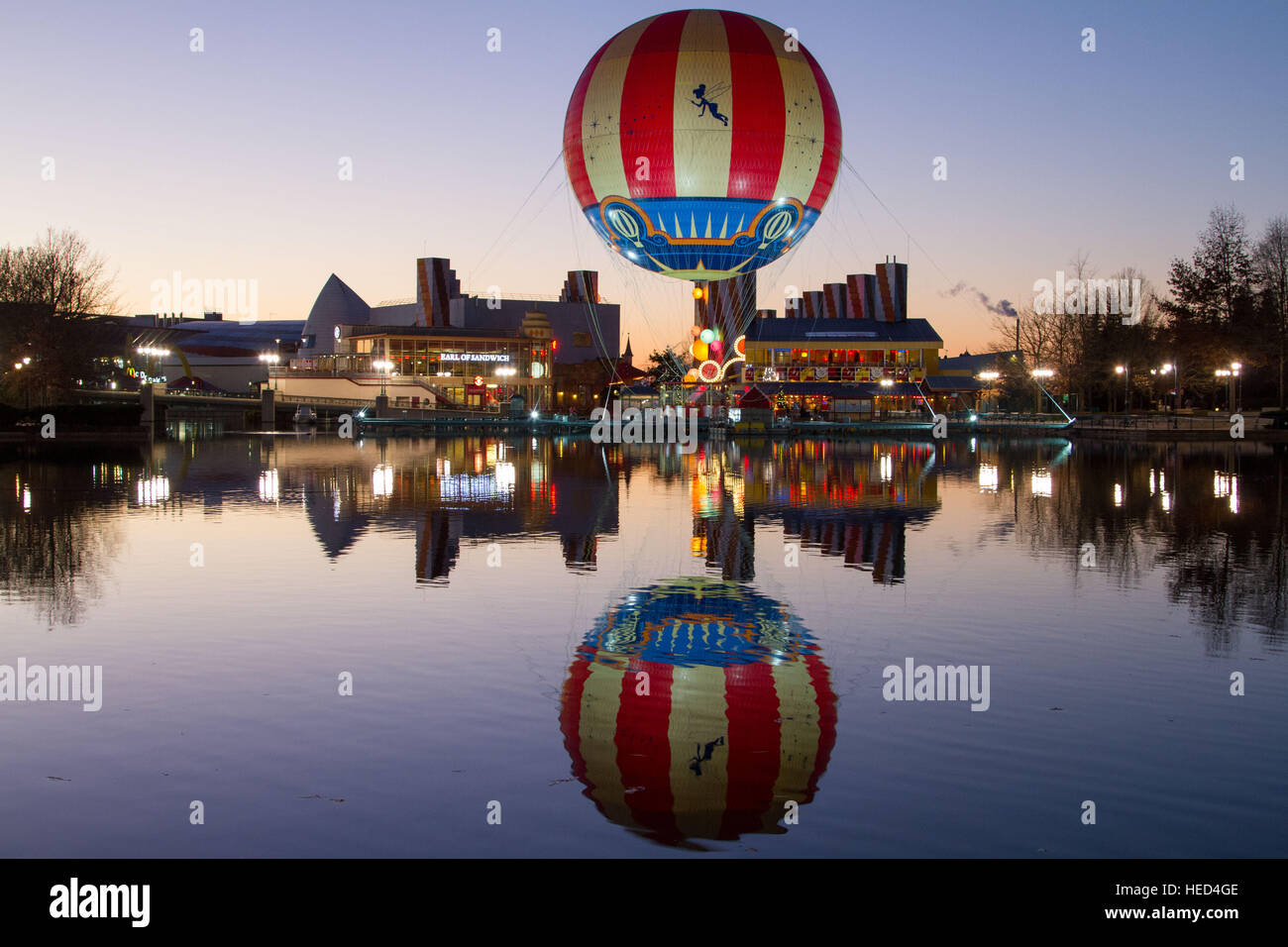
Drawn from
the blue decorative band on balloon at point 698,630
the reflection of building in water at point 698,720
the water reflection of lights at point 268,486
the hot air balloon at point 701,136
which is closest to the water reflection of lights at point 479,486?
the water reflection of lights at point 268,486

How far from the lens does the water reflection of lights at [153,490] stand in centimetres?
3066

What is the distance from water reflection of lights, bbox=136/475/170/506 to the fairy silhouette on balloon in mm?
19604

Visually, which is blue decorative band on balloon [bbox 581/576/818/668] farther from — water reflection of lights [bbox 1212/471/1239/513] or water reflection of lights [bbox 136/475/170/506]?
water reflection of lights [bbox 136/475/170/506]

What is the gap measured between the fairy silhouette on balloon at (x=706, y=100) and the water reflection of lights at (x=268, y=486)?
17.4 meters

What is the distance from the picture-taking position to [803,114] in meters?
40.5

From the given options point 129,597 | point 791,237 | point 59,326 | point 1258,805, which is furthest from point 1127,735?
point 59,326

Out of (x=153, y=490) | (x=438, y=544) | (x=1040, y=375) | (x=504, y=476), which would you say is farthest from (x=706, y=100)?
(x=1040, y=375)

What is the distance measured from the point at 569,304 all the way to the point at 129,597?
399ft

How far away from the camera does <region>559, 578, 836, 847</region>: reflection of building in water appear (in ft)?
28.7

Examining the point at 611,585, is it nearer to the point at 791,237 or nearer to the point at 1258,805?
the point at 1258,805

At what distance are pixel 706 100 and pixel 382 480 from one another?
50.9 feet

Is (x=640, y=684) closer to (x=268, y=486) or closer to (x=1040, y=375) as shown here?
(x=268, y=486)

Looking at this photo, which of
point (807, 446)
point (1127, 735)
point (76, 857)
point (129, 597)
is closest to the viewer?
point (76, 857)

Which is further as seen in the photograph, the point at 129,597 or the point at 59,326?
the point at 59,326
